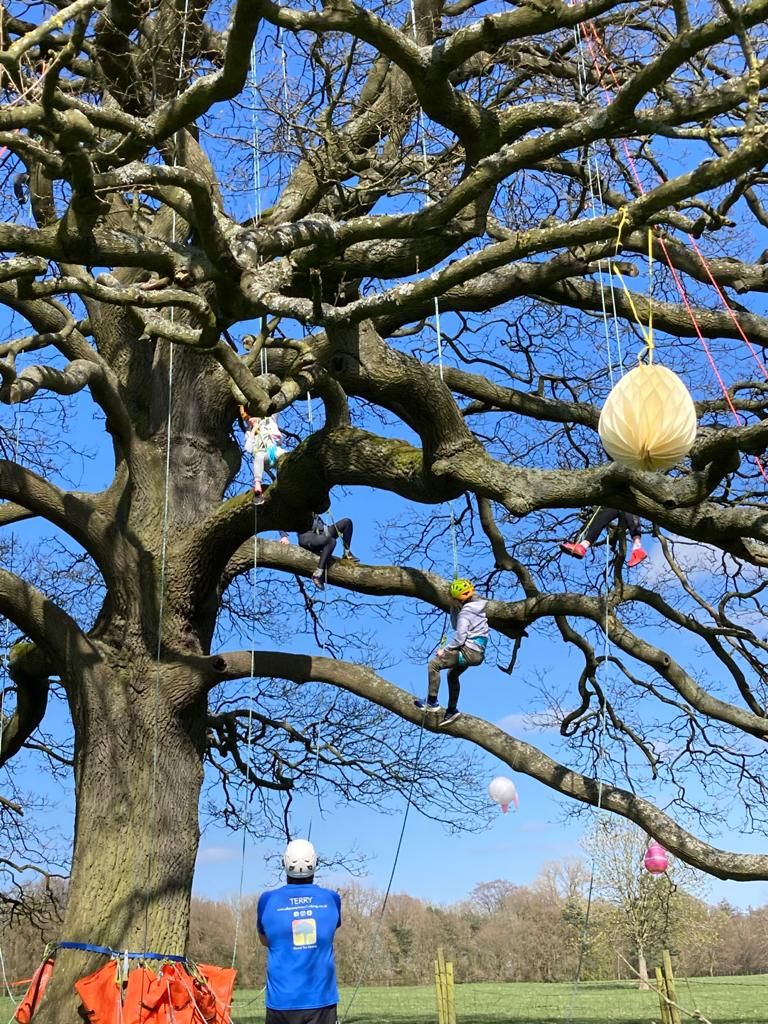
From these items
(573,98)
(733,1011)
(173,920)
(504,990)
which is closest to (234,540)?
(173,920)

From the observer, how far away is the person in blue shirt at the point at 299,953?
5.45m

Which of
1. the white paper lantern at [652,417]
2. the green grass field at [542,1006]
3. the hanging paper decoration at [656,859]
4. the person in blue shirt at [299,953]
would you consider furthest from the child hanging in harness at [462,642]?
the green grass field at [542,1006]

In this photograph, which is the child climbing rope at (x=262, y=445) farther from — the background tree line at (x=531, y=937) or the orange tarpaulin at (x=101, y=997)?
the background tree line at (x=531, y=937)

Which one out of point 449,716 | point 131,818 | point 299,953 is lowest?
point 299,953

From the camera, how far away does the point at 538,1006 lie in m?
21.7

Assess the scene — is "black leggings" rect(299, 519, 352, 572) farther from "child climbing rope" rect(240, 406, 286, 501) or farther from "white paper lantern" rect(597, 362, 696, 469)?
"white paper lantern" rect(597, 362, 696, 469)

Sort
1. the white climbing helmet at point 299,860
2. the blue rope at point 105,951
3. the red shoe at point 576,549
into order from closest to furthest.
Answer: the white climbing helmet at point 299,860 < the blue rope at point 105,951 < the red shoe at point 576,549

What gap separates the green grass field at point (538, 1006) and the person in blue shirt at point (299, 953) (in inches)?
285

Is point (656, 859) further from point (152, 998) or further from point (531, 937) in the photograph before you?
point (531, 937)

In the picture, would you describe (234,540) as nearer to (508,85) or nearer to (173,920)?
(173,920)

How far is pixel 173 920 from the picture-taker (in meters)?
7.44

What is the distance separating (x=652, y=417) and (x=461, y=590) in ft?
10.1

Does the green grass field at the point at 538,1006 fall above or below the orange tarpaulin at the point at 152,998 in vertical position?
below

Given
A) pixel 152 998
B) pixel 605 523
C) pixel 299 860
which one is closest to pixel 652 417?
pixel 299 860
